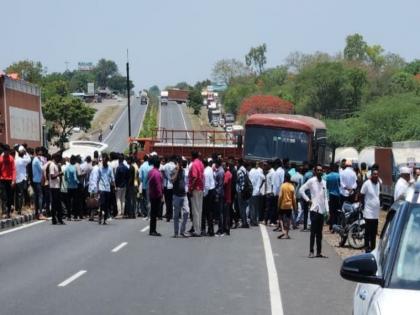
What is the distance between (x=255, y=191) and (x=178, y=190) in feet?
13.3

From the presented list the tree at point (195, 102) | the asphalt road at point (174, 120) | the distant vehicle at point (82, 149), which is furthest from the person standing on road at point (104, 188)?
the tree at point (195, 102)

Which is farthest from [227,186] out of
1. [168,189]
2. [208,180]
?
[168,189]

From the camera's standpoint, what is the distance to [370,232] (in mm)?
16031

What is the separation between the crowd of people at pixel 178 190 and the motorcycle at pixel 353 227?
2.63ft

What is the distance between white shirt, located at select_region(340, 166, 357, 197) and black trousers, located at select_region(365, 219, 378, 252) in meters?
5.23

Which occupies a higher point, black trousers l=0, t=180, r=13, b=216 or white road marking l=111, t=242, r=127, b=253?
black trousers l=0, t=180, r=13, b=216

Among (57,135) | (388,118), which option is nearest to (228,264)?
(388,118)

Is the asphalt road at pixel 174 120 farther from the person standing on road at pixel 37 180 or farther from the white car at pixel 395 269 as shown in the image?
the white car at pixel 395 269

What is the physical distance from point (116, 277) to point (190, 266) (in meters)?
1.81

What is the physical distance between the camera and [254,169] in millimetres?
23500

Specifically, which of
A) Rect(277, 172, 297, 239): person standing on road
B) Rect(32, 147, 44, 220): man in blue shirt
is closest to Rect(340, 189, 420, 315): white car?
Rect(277, 172, 297, 239): person standing on road

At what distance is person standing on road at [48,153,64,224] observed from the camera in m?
21.8

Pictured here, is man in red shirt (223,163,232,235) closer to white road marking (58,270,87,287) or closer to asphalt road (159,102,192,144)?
white road marking (58,270,87,287)

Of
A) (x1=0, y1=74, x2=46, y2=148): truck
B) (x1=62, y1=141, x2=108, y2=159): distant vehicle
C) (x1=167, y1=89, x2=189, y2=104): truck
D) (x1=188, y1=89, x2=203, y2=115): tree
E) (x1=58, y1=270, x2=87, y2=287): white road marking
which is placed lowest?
(x1=58, y1=270, x2=87, y2=287): white road marking
